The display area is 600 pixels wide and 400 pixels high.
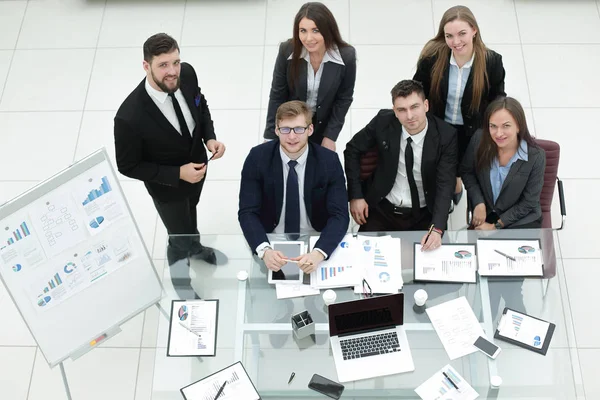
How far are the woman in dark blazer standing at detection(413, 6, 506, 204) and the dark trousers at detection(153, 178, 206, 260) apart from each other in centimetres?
151

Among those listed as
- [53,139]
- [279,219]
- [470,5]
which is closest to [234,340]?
[279,219]

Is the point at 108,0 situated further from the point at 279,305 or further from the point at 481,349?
A: the point at 481,349

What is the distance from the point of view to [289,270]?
10.9ft

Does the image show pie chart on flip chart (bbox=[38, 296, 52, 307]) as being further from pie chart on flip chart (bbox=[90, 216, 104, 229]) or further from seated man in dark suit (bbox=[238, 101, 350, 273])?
seated man in dark suit (bbox=[238, 101, 350, 273])

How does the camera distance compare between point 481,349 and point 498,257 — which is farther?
point 498,257

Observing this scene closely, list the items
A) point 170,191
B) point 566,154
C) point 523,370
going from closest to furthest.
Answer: point 523,370, point 170,191, point 566,154

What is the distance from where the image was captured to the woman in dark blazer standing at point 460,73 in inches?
145

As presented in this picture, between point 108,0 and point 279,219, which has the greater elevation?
point 108,0

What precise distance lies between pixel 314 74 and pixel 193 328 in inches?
64.9

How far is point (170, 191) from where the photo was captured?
3.77 meters

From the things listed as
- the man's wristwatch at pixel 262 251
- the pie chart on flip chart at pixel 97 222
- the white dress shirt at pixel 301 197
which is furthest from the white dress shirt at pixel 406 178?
the pie chart on flip chart at pixel 97 222

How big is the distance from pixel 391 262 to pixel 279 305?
24.0 inches

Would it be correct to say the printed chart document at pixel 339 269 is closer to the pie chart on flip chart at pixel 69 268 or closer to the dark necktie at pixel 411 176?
the dark necktie at pixel 411 176

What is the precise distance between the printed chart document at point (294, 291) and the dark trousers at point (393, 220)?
0.84 meters
